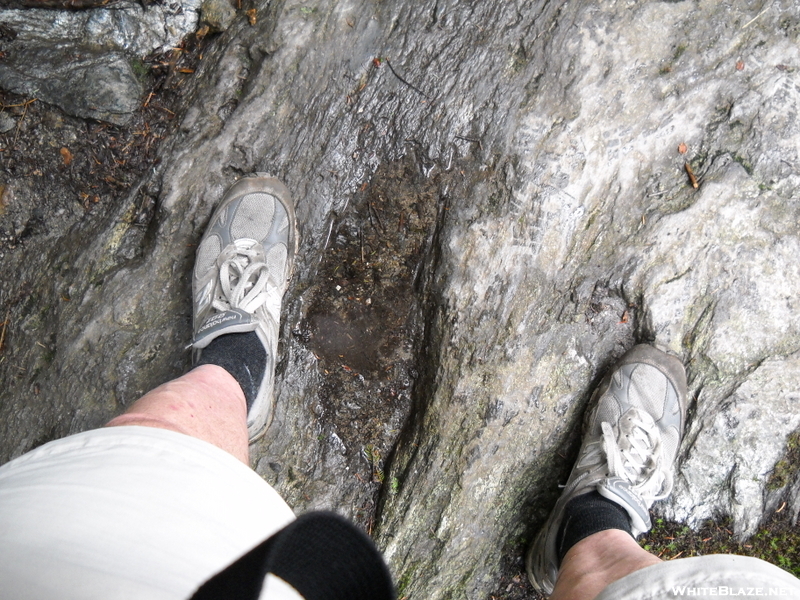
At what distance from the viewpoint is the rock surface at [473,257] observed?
9.04 ft

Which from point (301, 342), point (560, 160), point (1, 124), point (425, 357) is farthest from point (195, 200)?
point (560, 160)

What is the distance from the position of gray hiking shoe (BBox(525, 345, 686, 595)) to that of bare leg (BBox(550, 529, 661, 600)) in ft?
0.88

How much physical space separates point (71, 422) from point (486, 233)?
7.81 ft

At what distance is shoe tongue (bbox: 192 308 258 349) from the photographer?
2764 millimetres

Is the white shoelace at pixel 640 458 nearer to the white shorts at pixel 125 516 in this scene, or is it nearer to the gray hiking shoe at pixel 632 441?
the gray hiking shoe at pixel 632 441

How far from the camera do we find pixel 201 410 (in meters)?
2.19

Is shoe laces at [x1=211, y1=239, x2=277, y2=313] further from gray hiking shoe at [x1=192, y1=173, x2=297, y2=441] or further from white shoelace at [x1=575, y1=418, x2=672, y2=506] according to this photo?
white shoelace at [x1=575, y1=418, x2=672, y2=506]

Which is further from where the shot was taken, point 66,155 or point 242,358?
point 66,155

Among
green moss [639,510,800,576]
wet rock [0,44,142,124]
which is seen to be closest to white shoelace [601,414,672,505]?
green moss [639,510,800,576]

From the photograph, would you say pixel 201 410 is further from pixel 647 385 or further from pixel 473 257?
pixel 647 385

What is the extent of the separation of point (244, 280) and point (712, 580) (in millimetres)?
2373

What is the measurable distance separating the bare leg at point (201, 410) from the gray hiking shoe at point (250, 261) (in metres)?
0.31

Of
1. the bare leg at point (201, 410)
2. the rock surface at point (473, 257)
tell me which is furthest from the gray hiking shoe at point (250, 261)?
the bare leg at point (201, 410)

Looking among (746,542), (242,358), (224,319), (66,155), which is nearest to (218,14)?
(66,155)
